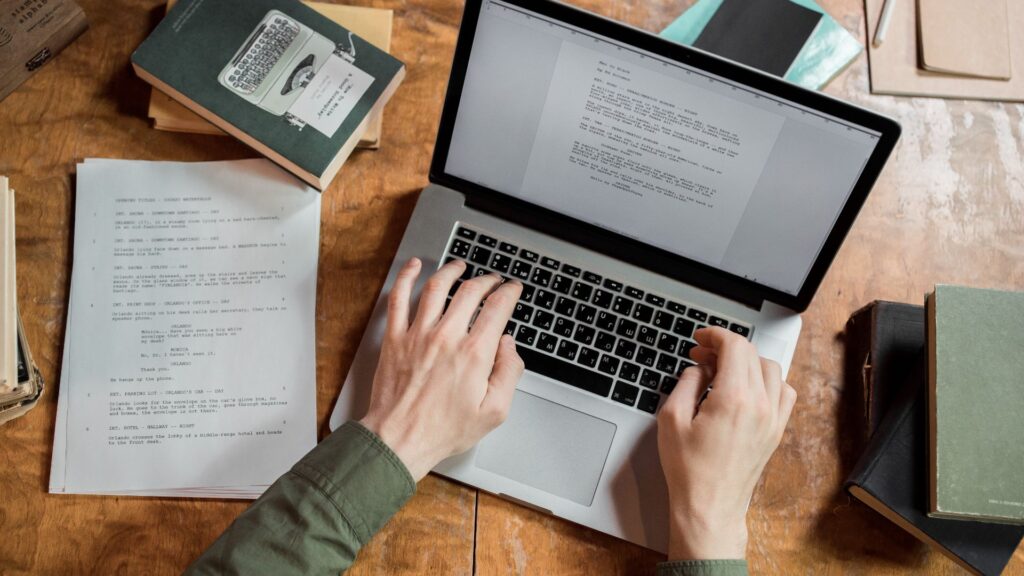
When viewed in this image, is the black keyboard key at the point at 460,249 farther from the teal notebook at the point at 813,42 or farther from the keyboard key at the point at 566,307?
the teal notebook at the point at 813,42

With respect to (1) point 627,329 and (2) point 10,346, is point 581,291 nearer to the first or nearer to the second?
(1) point 627,329

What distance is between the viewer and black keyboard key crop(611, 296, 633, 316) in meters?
0.80

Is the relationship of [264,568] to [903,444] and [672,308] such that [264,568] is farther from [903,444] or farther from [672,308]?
[903,444]

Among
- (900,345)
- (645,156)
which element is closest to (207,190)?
(645,156)

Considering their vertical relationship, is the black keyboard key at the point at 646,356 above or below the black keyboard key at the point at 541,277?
below

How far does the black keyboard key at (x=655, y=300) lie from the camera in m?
0.81

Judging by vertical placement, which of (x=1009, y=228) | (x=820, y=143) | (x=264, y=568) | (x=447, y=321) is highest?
(x=820, y=143)

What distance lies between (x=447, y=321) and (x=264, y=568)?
0.26m

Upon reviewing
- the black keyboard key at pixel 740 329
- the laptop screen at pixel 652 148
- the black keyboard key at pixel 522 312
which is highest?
the laptop screen at pixel 652 148

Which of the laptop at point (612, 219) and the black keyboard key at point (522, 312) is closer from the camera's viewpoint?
the laptop at point (612, 219)

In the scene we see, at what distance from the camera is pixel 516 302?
0.79 meters

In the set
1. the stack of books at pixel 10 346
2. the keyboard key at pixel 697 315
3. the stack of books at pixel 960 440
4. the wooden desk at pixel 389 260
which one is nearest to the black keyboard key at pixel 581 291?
the keyboard key at pixel 697 315

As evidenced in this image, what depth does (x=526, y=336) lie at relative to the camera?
2.62ft

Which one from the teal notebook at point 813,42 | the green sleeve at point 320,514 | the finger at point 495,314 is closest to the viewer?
the green sleeve at point 320,514
